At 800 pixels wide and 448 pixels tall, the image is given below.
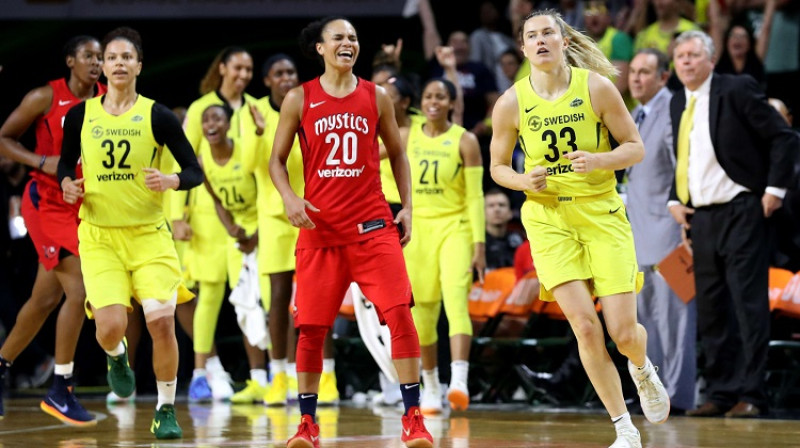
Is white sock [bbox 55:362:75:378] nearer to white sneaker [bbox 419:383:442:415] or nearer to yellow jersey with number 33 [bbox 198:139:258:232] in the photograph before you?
white sneaker [bbox 419:383:442:415]

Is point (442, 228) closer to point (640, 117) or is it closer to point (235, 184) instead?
point (640, 117)

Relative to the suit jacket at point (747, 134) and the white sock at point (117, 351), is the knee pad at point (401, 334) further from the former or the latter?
the suit jacket at point (747, 134)

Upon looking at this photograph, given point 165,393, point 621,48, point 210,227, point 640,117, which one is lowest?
point 165,393

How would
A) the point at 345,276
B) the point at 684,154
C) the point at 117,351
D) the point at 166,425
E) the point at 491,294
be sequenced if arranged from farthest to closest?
the point at 491,294 < the point at 684,154 < the point at 117,351 < the point at 166,425 < the point at 345,276

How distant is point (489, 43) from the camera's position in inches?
521

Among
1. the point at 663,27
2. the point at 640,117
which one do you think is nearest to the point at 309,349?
the point at 640,117

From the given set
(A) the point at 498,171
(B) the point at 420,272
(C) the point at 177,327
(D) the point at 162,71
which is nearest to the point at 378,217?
(A) the point at 498,171

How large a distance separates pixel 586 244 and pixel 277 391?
4.17 m

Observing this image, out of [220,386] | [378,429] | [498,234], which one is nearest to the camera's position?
[378,429]

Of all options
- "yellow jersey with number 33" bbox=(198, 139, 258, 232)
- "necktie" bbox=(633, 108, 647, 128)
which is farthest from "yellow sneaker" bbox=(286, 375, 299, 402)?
"necktie" bbox=(633, 108, 647, 128)

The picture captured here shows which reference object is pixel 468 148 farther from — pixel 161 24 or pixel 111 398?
pixel 161 24

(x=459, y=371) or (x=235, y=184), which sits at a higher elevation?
(x=235, y=184)

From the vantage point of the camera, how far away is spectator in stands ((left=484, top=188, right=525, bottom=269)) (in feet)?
35.0

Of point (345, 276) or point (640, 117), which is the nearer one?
point (345, 276)
